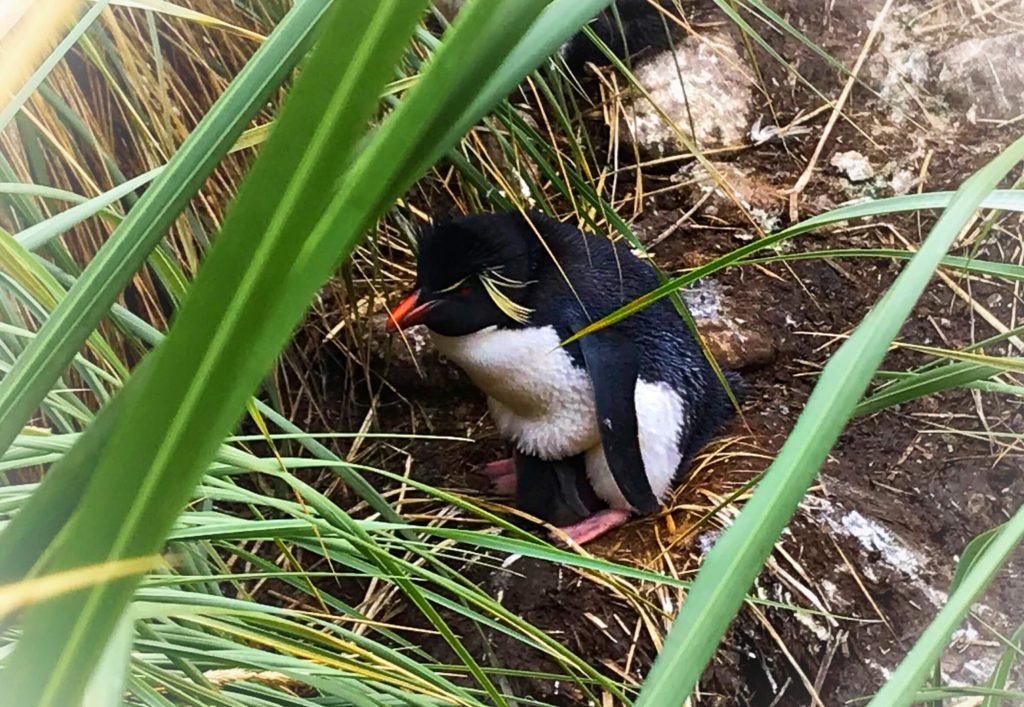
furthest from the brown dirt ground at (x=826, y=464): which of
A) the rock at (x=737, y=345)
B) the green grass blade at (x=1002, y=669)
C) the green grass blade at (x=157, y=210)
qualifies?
the green grass blade at (x=157, y=210)

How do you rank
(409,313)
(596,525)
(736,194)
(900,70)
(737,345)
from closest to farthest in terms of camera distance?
(409,313) → (596,525) → (737,345) → (736,194) → (900,70)

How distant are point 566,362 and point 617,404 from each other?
7cm

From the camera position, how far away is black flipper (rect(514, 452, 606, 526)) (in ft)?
Result: 2.98

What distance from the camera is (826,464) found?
0.92m

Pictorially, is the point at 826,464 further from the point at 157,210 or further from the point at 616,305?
the point at 157,210

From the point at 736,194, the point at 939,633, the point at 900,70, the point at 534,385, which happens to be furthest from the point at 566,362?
the point at 900,70

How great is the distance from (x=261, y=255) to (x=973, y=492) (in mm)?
913

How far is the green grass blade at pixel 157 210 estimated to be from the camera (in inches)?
7.2

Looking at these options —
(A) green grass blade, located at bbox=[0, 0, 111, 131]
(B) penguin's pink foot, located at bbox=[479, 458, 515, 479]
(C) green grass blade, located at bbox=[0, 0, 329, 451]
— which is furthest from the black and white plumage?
(C) green grass blade, located at bbox=[0, 0, 329, 451]

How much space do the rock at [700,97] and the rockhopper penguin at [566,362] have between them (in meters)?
0.32

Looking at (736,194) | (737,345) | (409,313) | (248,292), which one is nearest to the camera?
(248,292)

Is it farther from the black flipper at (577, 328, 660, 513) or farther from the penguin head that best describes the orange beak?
the black flipper at (577, 328, 660, 513)

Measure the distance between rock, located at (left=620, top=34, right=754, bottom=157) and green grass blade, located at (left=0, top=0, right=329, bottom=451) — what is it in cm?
106

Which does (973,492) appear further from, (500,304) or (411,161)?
(411,161)
